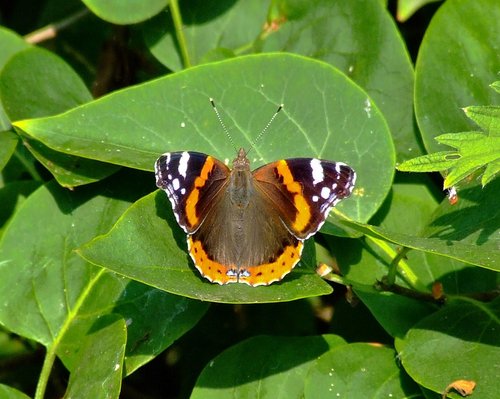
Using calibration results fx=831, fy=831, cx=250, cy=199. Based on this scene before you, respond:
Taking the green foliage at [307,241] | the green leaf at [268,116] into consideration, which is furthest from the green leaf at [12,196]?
the green leaf at [268,116]

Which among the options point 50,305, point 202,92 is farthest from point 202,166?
point 50,305

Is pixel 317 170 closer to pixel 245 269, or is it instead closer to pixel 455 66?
pixel 245 269

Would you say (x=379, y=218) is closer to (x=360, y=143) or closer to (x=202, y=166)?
(x=360, y=143)

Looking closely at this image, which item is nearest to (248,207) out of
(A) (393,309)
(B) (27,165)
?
(A) (393,309)

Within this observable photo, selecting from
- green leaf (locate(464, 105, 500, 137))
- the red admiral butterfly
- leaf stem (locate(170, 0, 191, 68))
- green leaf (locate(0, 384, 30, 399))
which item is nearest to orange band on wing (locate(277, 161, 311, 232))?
the red admiral butterfly

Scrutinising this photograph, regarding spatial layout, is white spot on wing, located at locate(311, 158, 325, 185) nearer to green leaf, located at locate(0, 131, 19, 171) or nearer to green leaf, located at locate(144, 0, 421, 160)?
green leaf, located at locate(144, 0, 421, 160)
